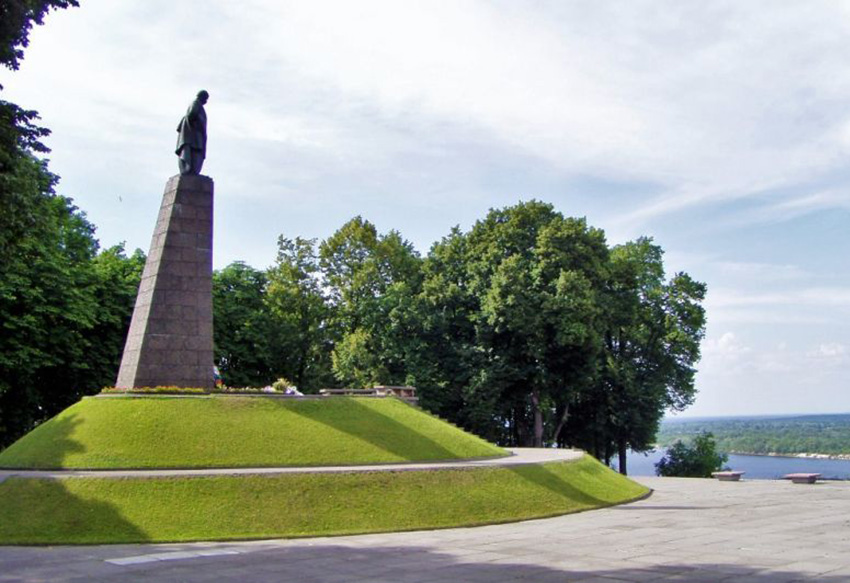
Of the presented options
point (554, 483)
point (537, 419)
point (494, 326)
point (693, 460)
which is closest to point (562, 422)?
point (537, 419)

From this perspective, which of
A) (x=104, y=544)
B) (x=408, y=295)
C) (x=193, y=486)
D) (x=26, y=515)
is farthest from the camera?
(x=408, y=295)

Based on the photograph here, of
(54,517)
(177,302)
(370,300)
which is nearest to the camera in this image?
(54,517)

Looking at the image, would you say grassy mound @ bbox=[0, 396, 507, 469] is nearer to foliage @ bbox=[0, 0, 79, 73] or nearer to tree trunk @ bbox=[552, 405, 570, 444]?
foliage @ bbox=[0, 0, 79, 73]

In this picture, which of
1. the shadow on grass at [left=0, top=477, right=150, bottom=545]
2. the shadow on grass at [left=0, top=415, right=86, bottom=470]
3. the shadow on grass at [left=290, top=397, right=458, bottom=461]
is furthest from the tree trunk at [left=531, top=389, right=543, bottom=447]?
the shadow on grass at [left=0, top=477, right=150, bottom=545]

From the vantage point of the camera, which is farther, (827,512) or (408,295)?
(408,295)

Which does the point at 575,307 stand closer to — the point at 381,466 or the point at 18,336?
the point at 381,466

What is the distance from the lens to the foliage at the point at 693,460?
5731 centimetres

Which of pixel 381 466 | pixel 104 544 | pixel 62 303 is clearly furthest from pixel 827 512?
pixel 62 303

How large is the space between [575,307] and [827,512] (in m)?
21.1

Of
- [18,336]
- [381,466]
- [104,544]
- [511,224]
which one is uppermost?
[511,224]

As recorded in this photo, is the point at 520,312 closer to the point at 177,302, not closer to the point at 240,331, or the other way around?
the point at 240,331

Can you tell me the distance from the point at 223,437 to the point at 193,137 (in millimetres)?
12215

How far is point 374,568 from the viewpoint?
48.7 feet

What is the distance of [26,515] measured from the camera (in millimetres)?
19000
